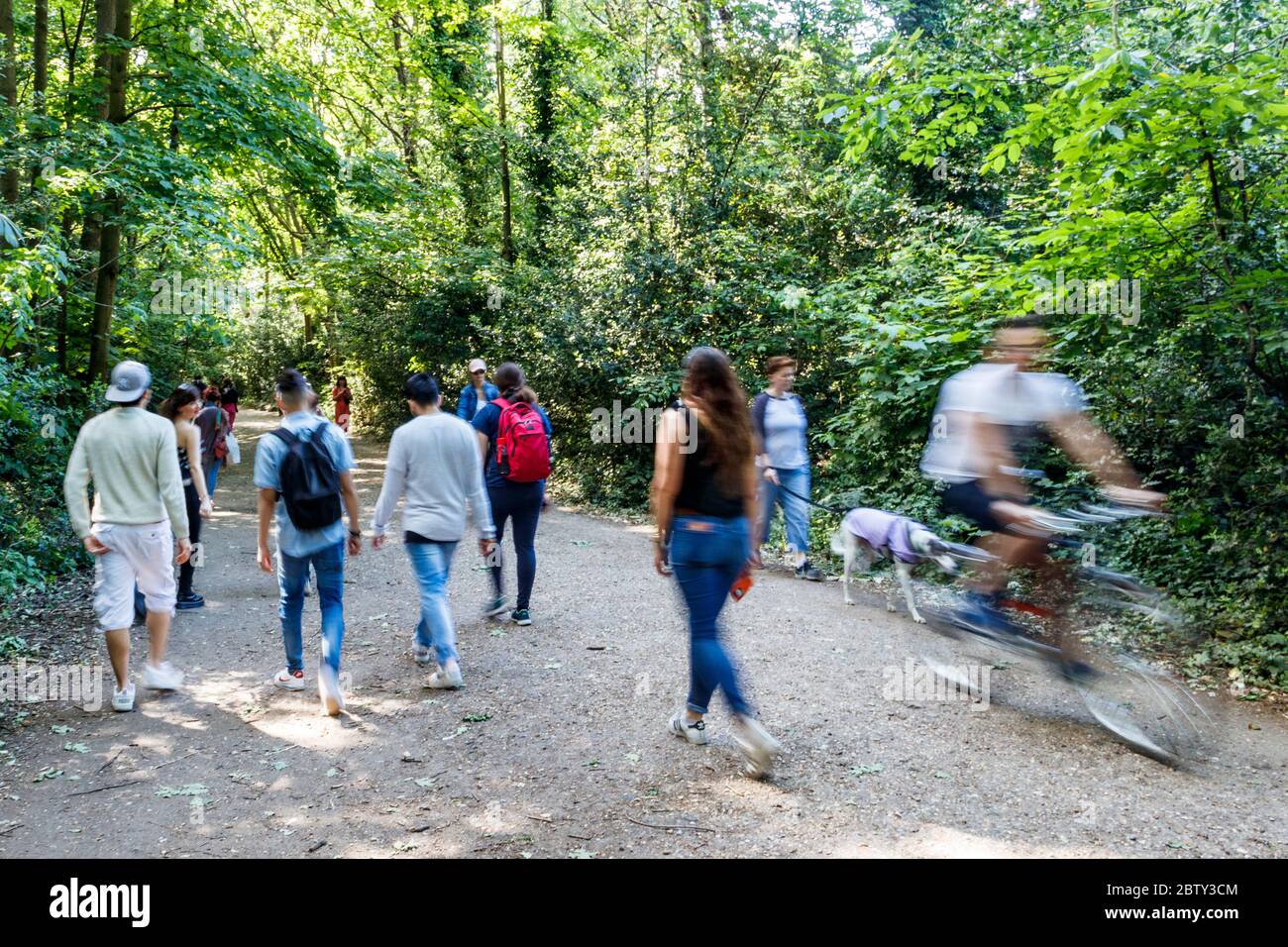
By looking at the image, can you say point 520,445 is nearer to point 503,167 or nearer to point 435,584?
point 435,584

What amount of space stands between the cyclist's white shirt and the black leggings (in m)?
6.50

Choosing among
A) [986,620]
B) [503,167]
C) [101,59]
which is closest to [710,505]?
[986,620]

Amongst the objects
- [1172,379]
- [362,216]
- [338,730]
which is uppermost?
[362,216]

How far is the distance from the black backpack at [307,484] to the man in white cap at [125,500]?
0.84 m

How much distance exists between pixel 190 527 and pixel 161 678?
2.41 metres

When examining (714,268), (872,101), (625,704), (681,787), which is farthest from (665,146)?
(681,787)

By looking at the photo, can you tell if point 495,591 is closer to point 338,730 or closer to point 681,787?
point 338,730

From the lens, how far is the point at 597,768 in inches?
185

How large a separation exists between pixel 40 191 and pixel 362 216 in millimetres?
9848

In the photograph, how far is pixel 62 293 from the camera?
481 inches

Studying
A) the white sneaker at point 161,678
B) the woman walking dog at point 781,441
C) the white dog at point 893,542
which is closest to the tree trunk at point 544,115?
the woman walking dog at point 781,441

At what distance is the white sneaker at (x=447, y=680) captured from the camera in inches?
234

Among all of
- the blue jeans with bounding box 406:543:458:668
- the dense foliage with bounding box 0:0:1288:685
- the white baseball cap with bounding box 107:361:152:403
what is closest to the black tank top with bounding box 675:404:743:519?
the blue jeans with bounding box 406:543:458:668

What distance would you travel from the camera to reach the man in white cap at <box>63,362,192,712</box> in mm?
5480
